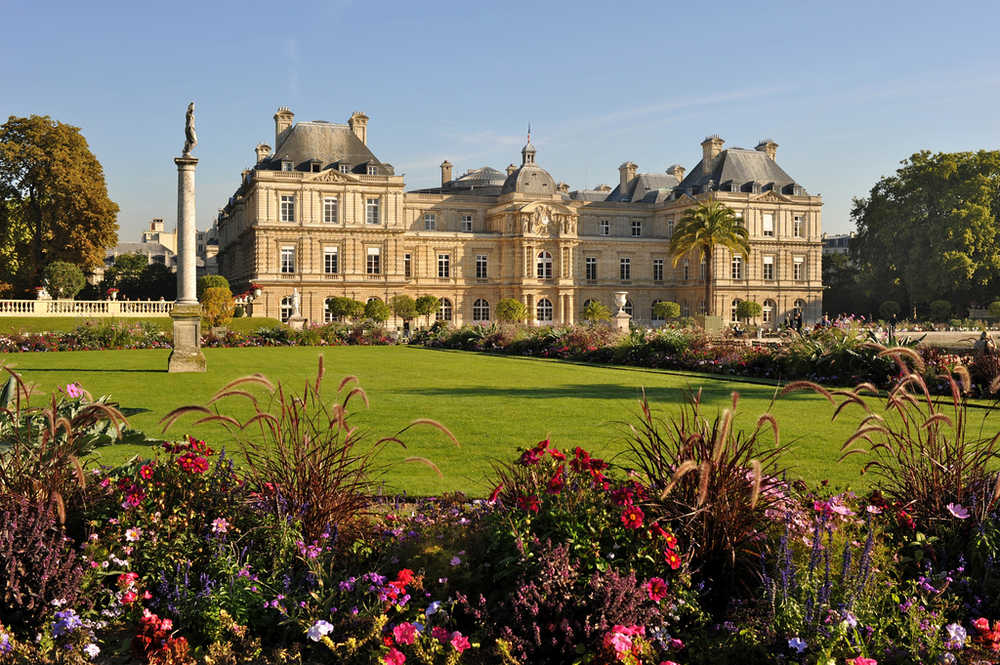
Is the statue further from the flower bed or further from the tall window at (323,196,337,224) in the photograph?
the tall window at (323,196,337,224)

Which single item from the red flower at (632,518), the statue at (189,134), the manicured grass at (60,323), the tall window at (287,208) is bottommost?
the red flower at (632,518)

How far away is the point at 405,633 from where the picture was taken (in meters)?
3.53

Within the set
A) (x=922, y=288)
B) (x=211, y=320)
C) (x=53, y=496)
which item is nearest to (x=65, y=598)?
(x=53, y=496)

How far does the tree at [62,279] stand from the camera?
41500 mm

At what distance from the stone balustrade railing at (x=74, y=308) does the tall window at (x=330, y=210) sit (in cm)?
1579

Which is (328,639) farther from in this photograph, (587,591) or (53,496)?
(53,496)

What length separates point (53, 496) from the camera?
4.10 meters

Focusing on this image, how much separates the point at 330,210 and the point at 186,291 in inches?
1415

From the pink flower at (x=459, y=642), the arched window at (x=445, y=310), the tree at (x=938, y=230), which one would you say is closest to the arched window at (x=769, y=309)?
the tree at (x=938, y=230)

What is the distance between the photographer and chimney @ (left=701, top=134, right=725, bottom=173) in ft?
213

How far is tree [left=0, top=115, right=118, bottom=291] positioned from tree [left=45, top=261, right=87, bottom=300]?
7.20ft

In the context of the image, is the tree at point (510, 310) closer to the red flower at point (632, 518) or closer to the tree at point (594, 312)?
the tree at point (594, 312)

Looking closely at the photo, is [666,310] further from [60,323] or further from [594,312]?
[60,323]

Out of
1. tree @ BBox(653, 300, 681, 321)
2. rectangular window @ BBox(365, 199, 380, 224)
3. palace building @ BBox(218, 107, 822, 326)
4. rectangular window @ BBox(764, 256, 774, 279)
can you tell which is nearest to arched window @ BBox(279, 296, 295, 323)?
palace building @ BBox(218, 107, 822, 326)
